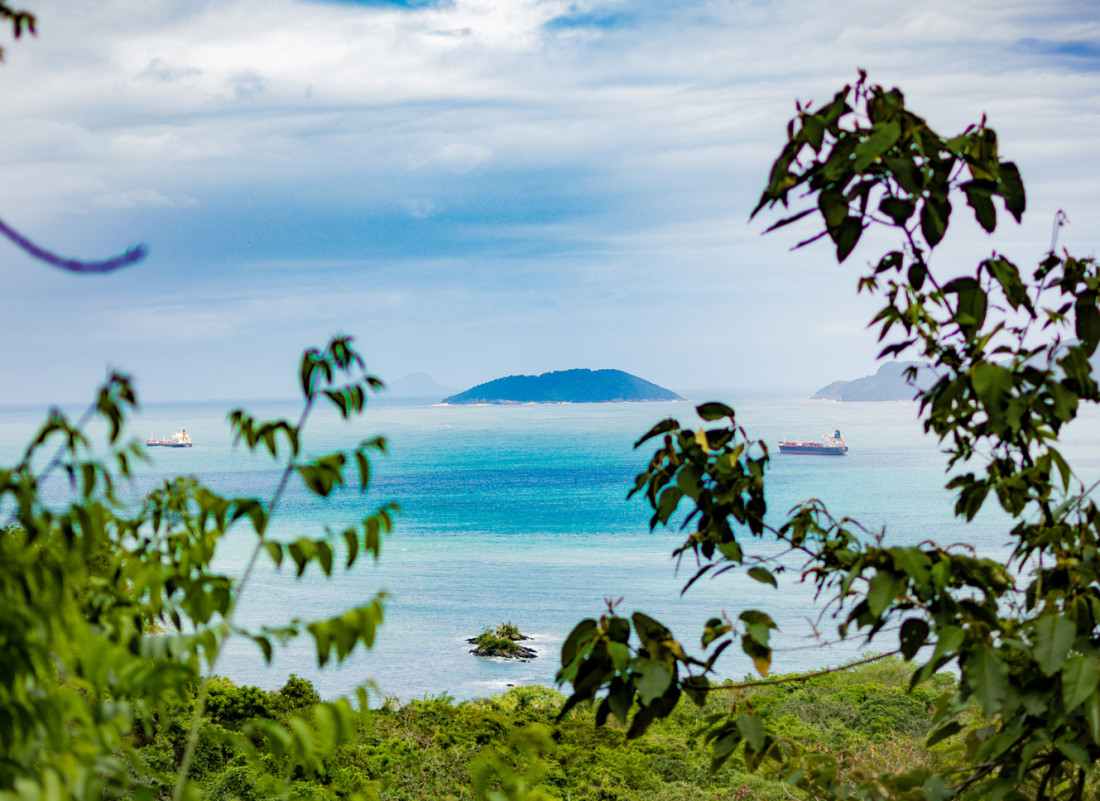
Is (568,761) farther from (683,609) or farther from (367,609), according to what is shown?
(683,609)

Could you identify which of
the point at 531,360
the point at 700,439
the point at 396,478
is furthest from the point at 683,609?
the point at 531,360

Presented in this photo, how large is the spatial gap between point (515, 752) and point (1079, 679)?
3821 mm

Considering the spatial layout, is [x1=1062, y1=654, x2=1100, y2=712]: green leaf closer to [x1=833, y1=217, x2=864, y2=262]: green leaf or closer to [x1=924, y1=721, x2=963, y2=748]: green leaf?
[x1=924, y1=721, x2=963, y2=748]: green leaf

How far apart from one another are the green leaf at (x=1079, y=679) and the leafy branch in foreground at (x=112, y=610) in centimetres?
90

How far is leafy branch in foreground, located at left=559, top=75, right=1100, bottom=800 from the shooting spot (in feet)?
3.93

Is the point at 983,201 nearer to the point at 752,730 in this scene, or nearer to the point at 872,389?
the point at 752,730

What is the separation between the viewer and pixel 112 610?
1.42 m

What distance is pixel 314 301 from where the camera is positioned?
126375 millimetres

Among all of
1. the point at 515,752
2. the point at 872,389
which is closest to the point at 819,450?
the point at 515,752

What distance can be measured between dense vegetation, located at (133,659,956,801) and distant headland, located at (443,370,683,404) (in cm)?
15790

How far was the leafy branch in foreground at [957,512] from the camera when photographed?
47.2 inches

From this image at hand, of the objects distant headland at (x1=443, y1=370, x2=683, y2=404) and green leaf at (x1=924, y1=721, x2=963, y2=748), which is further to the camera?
distant headland at (x1=443, y1=370, x2=683, y2=404)

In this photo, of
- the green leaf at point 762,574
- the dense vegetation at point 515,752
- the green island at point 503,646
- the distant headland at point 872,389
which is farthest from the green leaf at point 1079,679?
the distant headland at point 872,389

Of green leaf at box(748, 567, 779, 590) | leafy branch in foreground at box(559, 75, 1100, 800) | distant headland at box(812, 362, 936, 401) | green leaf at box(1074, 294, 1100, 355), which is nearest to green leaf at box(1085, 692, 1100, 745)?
leafy branch in foreground at box(559, 75, 1100, 800)
